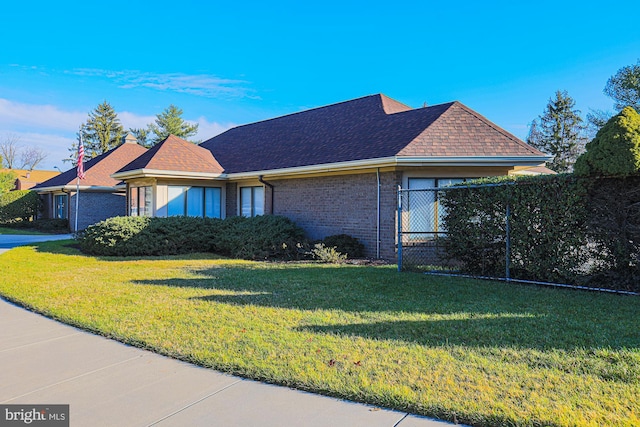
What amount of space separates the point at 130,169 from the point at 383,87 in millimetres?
14501

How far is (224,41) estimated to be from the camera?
762 inches

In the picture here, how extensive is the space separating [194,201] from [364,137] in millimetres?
7762

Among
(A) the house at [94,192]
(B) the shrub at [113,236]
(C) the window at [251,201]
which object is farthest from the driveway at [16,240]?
(C) the window at [251,201]

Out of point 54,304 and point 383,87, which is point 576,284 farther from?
point 383,87

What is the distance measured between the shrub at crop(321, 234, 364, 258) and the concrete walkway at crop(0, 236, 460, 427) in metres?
8.14

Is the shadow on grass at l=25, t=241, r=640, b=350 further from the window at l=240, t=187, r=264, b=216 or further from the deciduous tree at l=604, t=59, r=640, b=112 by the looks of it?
the deciduous tree at l=604, t=59, r=640, b=112

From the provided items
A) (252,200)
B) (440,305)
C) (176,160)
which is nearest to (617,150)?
(440,305)

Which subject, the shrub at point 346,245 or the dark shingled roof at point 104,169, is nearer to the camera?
the shrub at point 346,245

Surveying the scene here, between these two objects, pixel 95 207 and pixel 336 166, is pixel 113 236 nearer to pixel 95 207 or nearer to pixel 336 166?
pixel 336 166

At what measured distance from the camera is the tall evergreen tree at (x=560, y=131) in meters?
40.7

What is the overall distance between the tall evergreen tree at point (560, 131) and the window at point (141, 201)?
37716mm

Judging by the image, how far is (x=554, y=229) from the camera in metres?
7.88

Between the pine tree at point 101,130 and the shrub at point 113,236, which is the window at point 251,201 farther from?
the pine tree at point 101,130

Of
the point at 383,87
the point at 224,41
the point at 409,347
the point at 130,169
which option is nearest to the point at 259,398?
the point at 409,347
